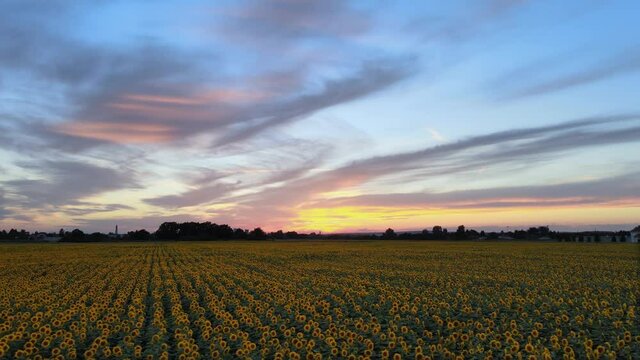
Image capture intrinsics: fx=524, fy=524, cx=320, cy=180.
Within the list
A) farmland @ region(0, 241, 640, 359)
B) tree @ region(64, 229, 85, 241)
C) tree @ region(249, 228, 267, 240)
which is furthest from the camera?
tree @ region(249, 228, 267, 240)

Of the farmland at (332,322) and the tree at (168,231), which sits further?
the tree at (168,231)

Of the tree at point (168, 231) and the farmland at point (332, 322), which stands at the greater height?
the tree at point (168, 231)

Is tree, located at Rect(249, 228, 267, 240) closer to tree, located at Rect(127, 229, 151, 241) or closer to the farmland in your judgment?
tree, located at Rect(127, 229, 151, 241)

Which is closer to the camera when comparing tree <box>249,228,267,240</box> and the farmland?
the farmland

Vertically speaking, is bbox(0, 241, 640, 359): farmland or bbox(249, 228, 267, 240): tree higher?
bbox(249, 228, 267, 240): tree

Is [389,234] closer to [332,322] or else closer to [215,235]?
[215,235]

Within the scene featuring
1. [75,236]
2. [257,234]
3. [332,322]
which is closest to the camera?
[332,322]

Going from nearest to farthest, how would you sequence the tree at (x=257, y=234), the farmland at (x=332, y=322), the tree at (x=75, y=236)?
the farmland at (x=332, y=322), the tree at (x=75, y=236), the tree at (x=257, y=234)

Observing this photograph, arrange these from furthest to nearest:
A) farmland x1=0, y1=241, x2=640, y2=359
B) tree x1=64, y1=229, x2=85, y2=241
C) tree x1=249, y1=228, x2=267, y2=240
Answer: tree x1=249, y1=228, x2=267, y2=240 → tree x1=64, y1=229, x2=85, y2=241 → farmland x1=0, y1=241, x2=640, y2=359

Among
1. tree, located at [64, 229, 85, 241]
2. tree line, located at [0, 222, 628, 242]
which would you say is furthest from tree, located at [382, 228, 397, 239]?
tree, located at [64, 229, 85, 241]

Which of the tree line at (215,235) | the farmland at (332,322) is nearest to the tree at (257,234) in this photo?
the tree line at (215,235)

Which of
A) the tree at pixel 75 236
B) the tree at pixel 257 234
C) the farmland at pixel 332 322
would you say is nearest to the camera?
the farmland at pixel 332 322

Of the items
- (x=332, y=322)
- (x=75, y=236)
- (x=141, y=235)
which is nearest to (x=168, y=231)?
(x=141, y=235)

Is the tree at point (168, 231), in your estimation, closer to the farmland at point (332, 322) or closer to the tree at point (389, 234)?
the tree at point (389, 234)
